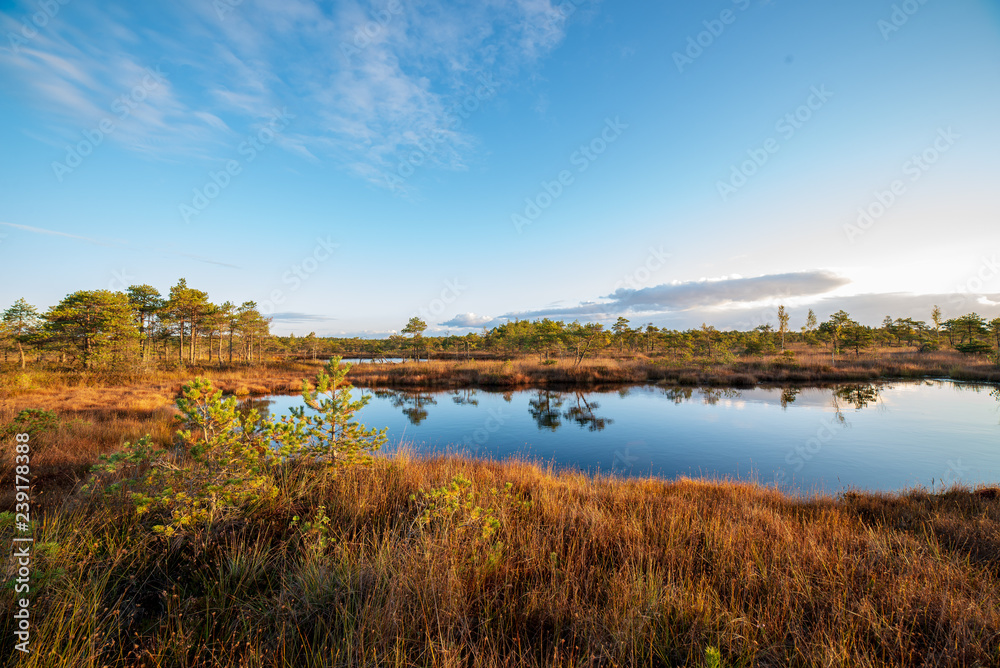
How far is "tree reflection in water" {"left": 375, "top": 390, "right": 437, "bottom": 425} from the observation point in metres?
19.6

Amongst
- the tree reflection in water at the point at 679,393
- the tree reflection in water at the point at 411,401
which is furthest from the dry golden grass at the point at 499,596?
the tree reflection in water at the point at 679,393

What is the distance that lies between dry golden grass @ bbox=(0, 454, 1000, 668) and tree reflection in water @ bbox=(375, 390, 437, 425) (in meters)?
14.8

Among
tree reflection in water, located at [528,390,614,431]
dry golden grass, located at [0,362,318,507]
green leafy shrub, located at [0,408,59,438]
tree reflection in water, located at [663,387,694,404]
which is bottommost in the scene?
tree reflection in water, located at [528,390,614,431]

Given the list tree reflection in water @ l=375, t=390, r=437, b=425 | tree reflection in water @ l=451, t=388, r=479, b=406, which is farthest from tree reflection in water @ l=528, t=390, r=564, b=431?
tree reflection in water @ l=375, t=390, r=437, b=425

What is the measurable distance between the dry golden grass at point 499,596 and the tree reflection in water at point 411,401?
14.8 metres

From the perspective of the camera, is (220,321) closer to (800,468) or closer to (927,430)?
(800,468)

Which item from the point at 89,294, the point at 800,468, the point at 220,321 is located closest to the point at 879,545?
the point at 800,468

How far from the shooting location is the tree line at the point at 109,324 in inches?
1061

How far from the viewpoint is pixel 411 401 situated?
24609 mm

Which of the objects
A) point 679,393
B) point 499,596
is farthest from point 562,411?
point 499,596

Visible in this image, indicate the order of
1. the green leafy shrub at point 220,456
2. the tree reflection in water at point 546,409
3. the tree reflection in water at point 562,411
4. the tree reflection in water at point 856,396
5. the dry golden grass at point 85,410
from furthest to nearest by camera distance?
1. the tree reflection in water at point 856,396
2. the tree reflection in water at point 546,409
3. the tree reflection in water at point 562,411
4. the dry golden grass at point 85,410
5. the green leafy shrub at point 220,456

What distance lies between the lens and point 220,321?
149 ft

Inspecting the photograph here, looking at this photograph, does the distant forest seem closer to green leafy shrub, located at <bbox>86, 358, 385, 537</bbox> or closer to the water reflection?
the water reflection

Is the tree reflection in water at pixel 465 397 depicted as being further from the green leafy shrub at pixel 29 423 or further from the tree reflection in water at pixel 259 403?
the green leafy shrub at pixel 29 423
